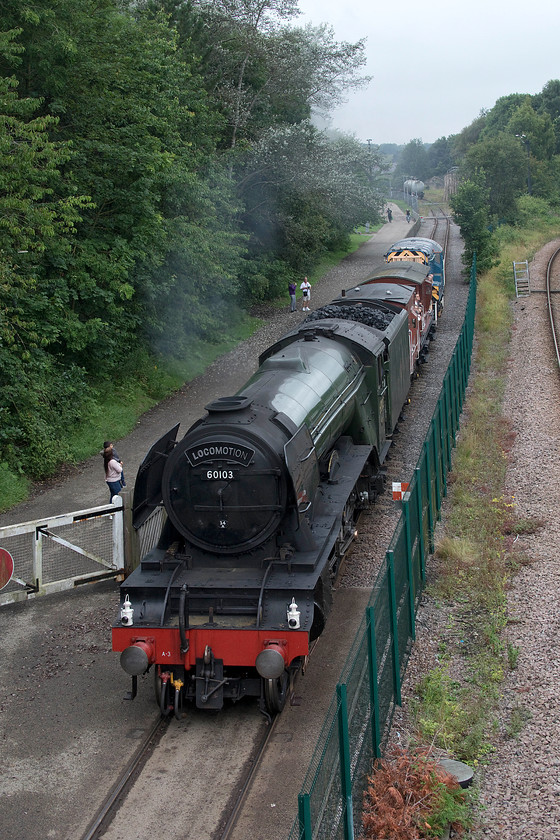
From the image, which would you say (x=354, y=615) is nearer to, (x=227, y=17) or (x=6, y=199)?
(x=6, y=199)

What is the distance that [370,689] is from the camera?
673 centimetres

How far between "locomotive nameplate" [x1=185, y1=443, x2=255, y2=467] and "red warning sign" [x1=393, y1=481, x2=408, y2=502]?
4.85m

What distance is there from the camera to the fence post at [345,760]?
561 cm

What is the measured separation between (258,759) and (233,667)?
0.96 meters

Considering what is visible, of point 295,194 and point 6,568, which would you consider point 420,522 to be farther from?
point 295,194

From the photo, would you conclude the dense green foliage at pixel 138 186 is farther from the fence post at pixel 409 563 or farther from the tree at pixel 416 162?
the tree at pixel 416 162

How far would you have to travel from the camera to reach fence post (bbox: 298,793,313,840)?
446cm

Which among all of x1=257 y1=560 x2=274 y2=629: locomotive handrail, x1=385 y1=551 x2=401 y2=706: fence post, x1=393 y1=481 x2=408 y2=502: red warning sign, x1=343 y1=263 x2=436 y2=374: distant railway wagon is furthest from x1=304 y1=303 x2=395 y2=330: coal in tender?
x1=385 y1=551 x2=401 y2=706: fence post

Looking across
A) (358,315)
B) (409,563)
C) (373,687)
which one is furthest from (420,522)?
(358,315)

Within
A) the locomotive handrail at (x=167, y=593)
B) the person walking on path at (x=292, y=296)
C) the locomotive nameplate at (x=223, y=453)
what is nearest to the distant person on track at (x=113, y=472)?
the locomotive handrail at (x=167, y=593)

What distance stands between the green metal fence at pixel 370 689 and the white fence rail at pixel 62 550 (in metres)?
4.11

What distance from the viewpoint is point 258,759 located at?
7191 millimetres

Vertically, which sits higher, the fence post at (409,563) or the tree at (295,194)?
the tree at (295,194)

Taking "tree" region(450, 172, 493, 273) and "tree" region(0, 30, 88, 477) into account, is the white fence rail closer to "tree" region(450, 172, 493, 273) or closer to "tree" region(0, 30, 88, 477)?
"tree" region(0, 30, 88, 477)
